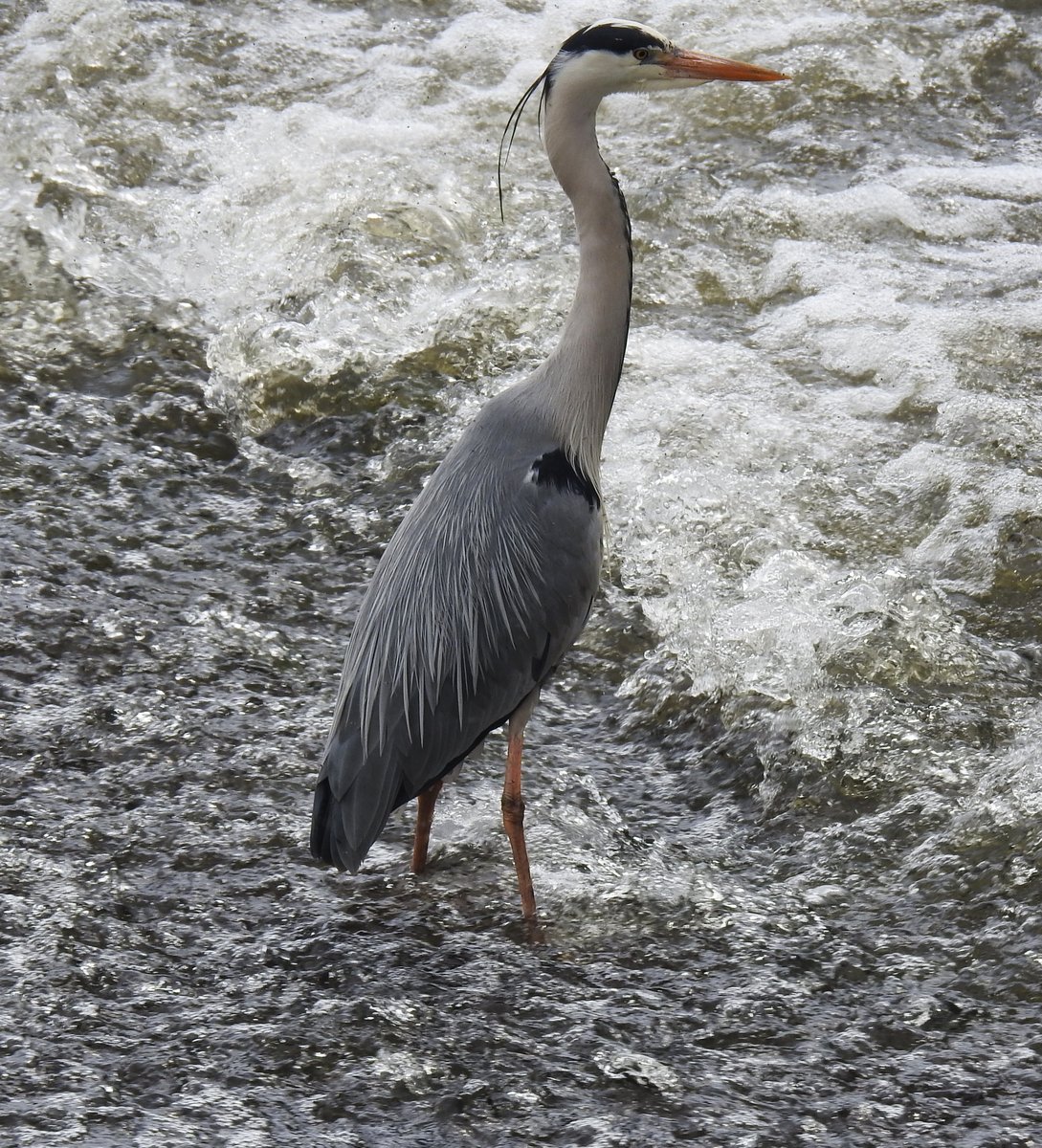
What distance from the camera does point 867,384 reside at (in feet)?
16.9

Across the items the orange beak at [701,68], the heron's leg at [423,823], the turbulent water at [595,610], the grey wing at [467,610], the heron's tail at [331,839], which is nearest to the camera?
the turbulent water at [595,610]

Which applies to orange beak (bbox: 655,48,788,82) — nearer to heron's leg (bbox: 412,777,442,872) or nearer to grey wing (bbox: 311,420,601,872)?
grey wing (bbox: 311,420,601,872)

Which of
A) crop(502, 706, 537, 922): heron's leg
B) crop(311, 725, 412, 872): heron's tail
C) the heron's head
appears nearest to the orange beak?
the heron's head

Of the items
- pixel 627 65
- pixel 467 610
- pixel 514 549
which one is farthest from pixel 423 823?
pixel 627 65

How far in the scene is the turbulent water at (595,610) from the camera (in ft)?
9.19

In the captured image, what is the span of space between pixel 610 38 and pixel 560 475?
1.02 metres

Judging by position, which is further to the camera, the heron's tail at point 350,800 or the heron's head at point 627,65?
the heron's head at point 627,65

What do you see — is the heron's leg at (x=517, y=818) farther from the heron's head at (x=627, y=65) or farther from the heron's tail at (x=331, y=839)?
the heron's head at (x=627, y=65)

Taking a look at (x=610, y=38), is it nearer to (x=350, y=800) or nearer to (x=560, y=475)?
(x=560, y=475)

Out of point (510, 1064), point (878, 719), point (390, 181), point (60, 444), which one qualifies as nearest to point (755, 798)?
point (878, 719)

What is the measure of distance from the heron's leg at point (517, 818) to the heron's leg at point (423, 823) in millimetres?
163

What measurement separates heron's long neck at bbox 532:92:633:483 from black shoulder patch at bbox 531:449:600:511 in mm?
51

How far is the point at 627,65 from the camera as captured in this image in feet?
11.2

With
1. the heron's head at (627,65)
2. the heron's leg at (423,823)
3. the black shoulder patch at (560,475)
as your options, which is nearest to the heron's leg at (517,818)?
the heron's leg at (423,823)
